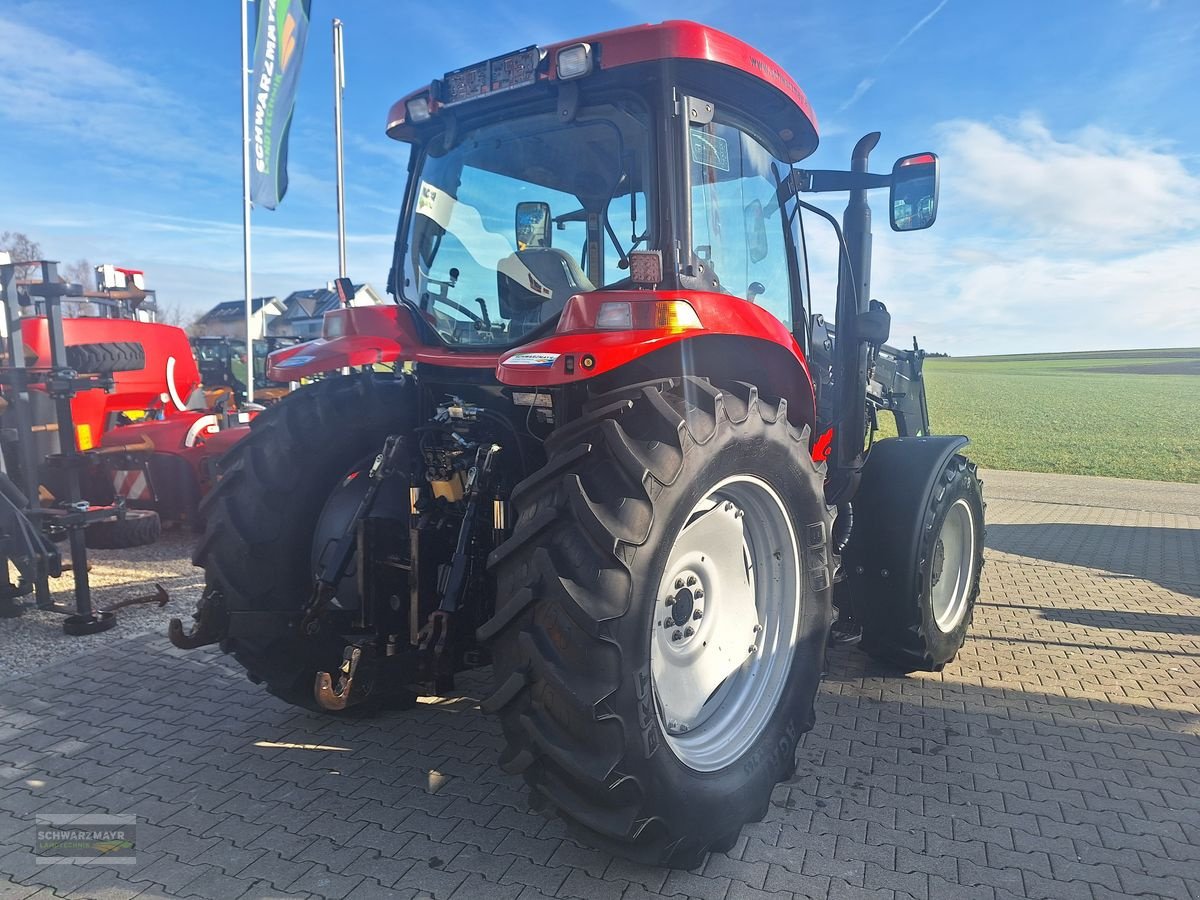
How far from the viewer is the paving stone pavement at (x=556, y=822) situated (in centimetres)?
233

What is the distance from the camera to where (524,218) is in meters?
2.95

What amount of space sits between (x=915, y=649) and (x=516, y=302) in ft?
8.21

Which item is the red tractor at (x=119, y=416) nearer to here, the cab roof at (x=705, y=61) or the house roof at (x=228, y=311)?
the cab roof at (x=705, y=61)

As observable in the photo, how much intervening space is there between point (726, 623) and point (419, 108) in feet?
7.25

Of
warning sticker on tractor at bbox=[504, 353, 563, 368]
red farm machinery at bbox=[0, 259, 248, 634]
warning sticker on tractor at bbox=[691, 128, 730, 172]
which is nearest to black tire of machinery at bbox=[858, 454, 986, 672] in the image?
warning sticker on tractor at bbox=[691, 128, 730, 172]

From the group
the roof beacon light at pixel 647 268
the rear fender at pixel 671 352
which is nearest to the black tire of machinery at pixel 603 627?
the rear fender at pixel 671 352

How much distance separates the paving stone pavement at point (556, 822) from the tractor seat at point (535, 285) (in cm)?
167

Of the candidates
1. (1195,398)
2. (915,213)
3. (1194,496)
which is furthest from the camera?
(1195,398)

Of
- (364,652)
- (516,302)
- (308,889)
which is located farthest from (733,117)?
(308,889)

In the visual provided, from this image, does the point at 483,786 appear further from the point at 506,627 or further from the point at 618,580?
the point at 618,580

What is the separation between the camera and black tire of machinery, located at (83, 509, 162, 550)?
568 centimetres

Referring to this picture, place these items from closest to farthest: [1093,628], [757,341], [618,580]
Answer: [618,580] → [757,341] → [1093,628]

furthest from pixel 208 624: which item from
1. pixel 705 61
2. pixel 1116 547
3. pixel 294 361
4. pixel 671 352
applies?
pixel 1116 547

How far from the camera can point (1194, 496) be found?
11.8 meters
